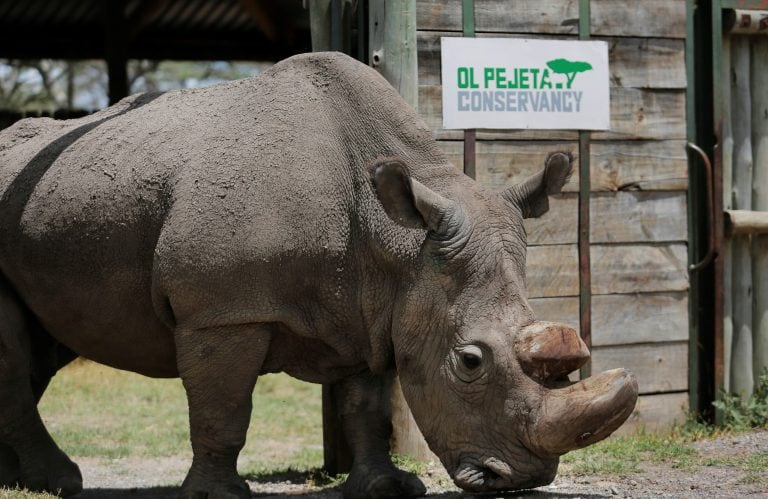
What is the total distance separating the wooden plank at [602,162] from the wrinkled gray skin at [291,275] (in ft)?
5.14

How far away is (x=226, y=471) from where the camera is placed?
6277 mm

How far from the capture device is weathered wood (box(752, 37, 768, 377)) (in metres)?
8.80

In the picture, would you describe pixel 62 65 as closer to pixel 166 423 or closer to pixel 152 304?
pixel 166 423

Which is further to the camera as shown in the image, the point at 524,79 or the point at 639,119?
the point at 639,119

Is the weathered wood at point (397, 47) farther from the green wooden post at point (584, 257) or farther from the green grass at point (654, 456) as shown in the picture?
the green grass at point (654, 456)

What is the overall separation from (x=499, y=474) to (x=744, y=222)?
3792 mm

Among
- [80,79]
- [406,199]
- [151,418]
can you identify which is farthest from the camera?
[80,79]

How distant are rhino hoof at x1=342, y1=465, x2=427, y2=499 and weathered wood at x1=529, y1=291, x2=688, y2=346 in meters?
1.94

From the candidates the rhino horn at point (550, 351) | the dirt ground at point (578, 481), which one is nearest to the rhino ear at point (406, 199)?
the rhino horn at point (550, 351)

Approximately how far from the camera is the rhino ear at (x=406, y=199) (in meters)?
5.84

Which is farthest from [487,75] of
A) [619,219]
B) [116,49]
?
[116,49]

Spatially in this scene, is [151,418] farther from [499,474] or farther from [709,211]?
[499,474]

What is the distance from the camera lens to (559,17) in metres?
8.26

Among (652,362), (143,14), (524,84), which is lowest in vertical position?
(652,362)
